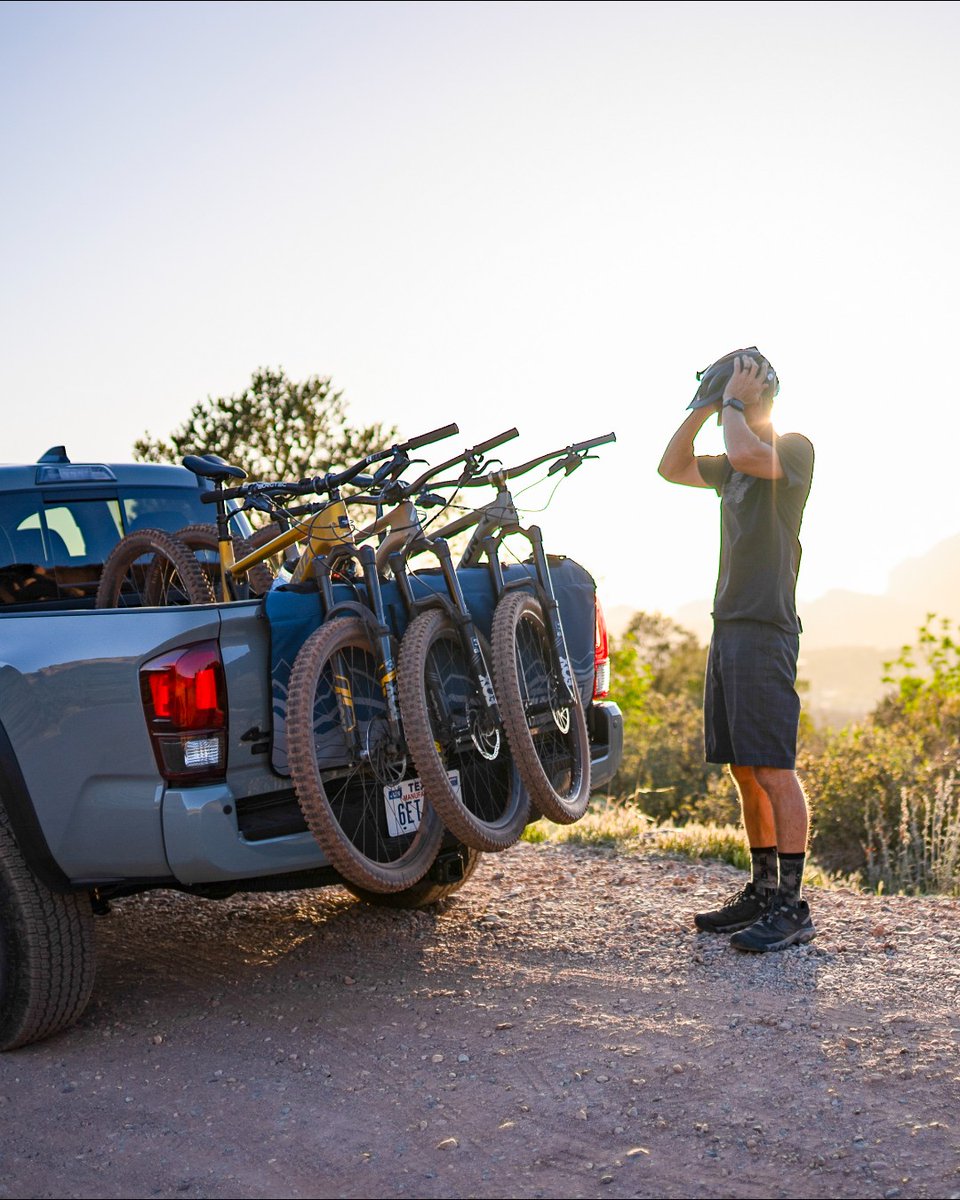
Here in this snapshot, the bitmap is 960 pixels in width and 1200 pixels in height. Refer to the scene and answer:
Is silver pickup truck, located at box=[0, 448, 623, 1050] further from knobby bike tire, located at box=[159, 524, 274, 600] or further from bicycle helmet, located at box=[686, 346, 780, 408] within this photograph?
bicycle helmet, located at box=[686, 346, 780, 408]

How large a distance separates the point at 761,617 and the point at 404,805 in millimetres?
1581

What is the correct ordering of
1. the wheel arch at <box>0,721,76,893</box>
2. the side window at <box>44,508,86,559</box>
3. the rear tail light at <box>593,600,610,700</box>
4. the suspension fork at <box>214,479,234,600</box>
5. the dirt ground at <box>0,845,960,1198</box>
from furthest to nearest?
the side window at <box>44,508,86,559</box> → the rear tail light at <box>593,600,610,700</box> → the suspension fork at <box>214,479,234,600</box> → the wheel arch at <box>0,721,76,893</box> → the dirt ground at <box>0,845,960,1198</box>

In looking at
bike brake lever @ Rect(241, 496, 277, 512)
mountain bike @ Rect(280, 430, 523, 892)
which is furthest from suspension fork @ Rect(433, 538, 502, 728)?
bike brake lever @ Rect(241, 496, 277, 512)

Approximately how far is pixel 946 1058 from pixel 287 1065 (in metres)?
2.00

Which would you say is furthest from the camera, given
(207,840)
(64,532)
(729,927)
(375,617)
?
(64,532)

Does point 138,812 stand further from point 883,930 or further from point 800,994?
point 883,930

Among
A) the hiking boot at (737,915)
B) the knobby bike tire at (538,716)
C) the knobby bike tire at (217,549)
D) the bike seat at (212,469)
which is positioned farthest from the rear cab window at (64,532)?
the hiking boot at (737,915)

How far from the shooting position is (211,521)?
6352 millimetres

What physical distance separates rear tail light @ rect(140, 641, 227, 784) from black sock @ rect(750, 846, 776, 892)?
243cm

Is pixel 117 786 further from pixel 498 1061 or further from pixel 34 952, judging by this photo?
pixel 498 1061

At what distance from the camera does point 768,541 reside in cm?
499

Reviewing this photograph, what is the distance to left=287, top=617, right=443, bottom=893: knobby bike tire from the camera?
3.94 metres

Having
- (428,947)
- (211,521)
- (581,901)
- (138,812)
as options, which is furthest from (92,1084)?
(211,521)

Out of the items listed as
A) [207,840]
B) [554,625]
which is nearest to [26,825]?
[207,840]
